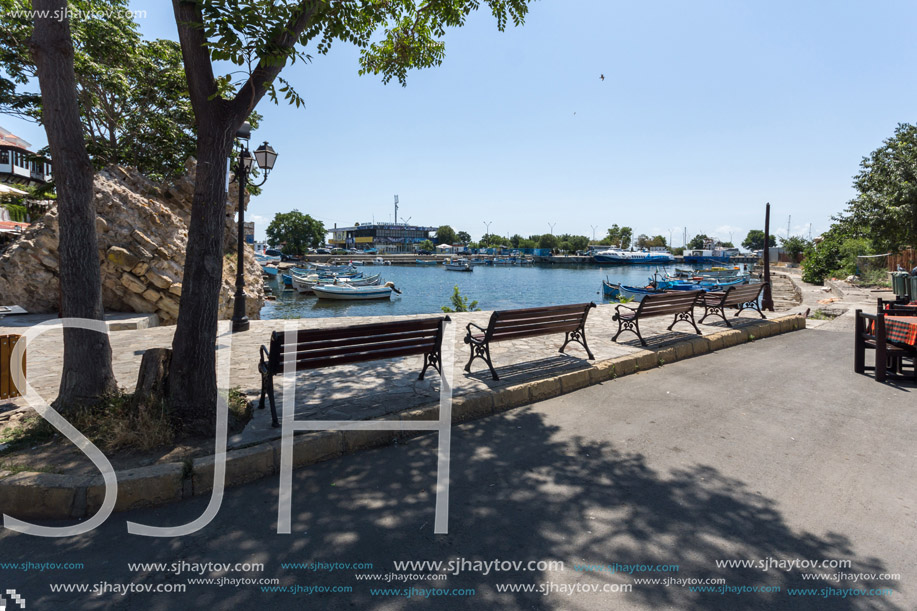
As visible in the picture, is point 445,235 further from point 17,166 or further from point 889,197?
point 889,197

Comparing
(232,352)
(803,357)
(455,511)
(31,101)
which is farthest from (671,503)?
(31,101)

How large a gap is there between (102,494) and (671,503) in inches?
150

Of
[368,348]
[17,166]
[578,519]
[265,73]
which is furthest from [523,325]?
[17,166]

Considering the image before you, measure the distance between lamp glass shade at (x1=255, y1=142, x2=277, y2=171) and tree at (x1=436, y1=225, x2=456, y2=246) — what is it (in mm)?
158805

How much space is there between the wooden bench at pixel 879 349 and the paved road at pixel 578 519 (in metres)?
1.48

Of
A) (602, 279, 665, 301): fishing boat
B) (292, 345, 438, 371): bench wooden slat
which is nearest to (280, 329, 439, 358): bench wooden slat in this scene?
(292, 345, 438, 371): bench wooden slat

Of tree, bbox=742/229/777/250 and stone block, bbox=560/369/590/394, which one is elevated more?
tree, bbox=742/229/777/250

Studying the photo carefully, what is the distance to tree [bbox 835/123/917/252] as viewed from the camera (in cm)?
2052

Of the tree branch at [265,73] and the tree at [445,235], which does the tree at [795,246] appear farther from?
the tree at [445,235]

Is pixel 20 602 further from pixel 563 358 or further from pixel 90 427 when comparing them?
pixel 563 358

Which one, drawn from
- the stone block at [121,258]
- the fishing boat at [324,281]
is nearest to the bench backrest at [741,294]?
the stone block at [121,258]

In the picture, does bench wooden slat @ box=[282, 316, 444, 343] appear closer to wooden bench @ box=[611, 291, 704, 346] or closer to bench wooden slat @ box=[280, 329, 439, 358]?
bench wooden slat @ box=[280, 329, 439, 358]

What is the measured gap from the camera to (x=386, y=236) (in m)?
162

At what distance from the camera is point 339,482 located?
338 cm
